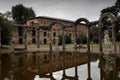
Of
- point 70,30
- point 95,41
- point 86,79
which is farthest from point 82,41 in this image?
point 86,79

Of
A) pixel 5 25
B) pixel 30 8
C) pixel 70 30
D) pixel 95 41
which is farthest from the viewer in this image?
pixel 30 8

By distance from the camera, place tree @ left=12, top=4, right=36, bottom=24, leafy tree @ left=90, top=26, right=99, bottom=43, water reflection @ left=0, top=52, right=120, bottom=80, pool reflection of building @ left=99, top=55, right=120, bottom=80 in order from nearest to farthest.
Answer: pool reflection of building @ left=99, top=55, right=120, bottom=80, water reflection @ left=0, top=52, right=120, bottom=80, leafy tree @ left=90, top=26, right=99, bottom=43, tree @ left=12, top=4, right=36, bottom=24

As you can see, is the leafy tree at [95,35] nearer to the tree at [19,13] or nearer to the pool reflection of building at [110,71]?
the tree at [19,13]

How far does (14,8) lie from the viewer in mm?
76688

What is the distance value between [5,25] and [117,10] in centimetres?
2853

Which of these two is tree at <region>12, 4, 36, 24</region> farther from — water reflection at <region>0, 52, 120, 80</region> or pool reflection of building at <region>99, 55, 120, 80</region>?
pool reflection of building at <region>99, 55, 120, 80</region>

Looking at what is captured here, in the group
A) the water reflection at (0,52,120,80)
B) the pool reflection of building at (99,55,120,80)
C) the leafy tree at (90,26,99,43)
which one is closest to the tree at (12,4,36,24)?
the leafy tree at (90,26,99,43)

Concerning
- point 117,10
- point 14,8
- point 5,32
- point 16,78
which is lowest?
point 16,78

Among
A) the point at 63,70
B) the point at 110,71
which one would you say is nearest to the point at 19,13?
the point at 63,70

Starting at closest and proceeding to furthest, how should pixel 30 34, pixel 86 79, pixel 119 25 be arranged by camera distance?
→ 1. pixel 86 79
2. pixel 119 25
3. pixel 30 34

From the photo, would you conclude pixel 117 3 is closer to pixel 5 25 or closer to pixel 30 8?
pixel 5 25

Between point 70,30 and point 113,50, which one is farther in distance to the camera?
point 70,30

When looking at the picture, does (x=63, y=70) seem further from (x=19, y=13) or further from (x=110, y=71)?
(x=19, y=13)

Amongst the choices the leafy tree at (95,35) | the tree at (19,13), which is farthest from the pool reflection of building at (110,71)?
the tree at (19,13)
